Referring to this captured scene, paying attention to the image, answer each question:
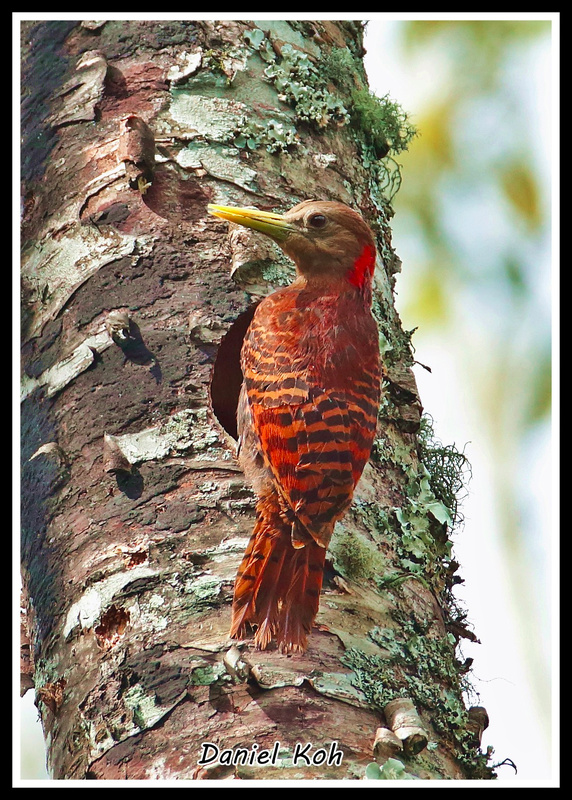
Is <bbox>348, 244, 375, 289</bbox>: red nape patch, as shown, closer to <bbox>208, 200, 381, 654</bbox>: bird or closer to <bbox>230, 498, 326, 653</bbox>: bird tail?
<bbox>208, 200, 381, 654</bbox>: bird

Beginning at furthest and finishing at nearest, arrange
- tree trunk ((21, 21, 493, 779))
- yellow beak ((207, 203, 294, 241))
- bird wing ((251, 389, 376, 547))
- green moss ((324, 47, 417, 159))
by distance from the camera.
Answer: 1. green moss ((324, 47, 417, 159))
2. yellow beak ((207, 203, 294, 241))
3. bird wing ((251, 389, 376, 547))
4. tree trunk ((21, 21, 493, 779))

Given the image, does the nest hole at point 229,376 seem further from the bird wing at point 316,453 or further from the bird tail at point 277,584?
the bird tail at point 277,584

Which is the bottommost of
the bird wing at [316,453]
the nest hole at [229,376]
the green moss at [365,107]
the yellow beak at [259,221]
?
the bird wing at [316,453]

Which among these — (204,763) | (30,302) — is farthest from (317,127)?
(204,763)

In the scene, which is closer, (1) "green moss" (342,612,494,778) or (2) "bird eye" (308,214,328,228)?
(1) "green moss" (342,612,494,778)

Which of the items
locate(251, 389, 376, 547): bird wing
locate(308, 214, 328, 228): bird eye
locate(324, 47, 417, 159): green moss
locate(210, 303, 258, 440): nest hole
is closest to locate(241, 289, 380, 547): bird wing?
locate(251, 389, 376, 547): bird wing

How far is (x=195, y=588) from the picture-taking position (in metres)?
2.84

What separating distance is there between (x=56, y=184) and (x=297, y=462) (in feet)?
4.30

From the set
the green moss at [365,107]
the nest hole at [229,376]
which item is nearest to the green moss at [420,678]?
the nest hole at [229,376]

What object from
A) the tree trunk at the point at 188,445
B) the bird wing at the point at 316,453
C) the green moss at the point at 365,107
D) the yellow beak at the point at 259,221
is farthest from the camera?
the green moss at the point at 365,107

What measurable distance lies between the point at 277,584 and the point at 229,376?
839mm

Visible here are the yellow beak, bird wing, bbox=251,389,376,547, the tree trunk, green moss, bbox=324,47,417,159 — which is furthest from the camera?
green moss, bbox=324,47,417,159

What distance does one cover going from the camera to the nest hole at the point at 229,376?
3.23m

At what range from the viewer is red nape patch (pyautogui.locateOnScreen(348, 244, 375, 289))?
330 centimetres
